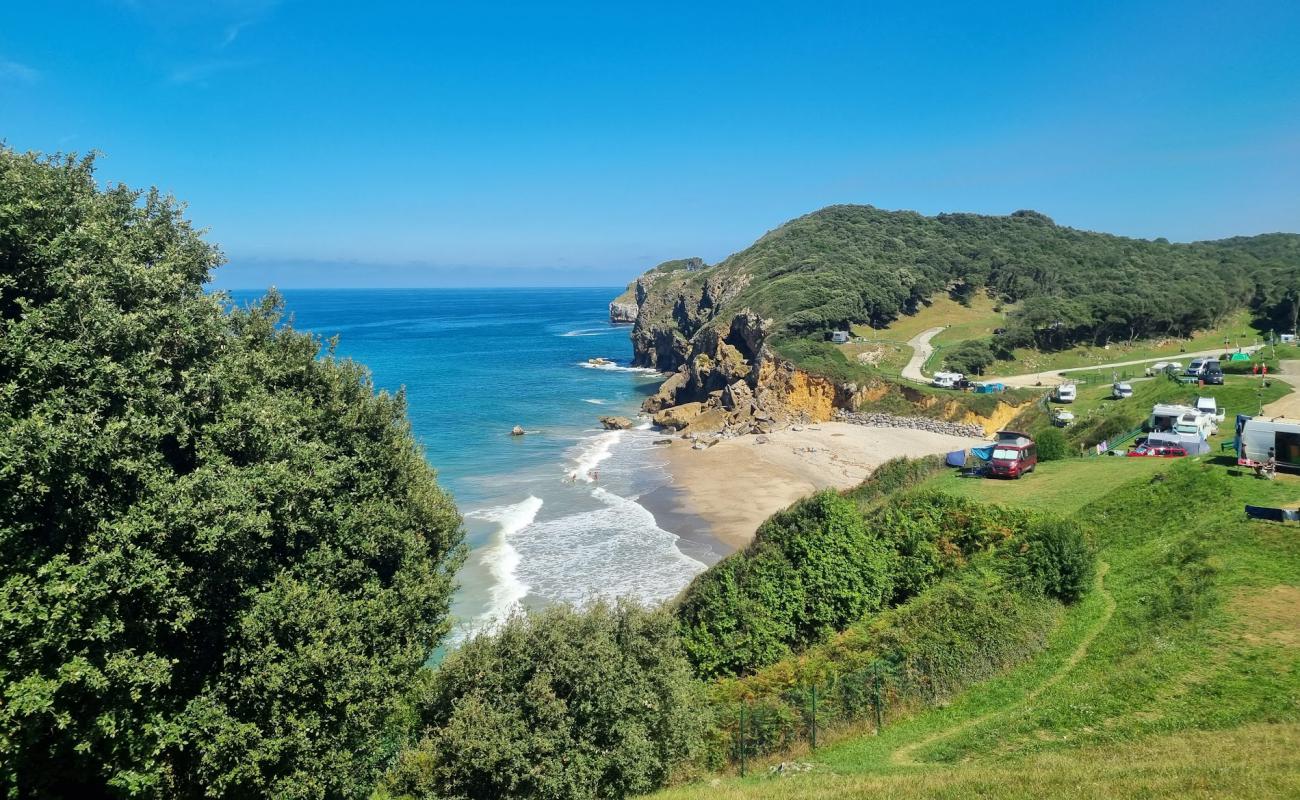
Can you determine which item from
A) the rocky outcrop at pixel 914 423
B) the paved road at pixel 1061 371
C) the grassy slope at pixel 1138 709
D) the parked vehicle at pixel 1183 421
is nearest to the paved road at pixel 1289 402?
the parked vehicle at pixel 1183 421

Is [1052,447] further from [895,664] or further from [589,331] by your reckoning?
[589,331]

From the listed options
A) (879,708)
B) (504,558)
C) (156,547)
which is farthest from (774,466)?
(156,547)

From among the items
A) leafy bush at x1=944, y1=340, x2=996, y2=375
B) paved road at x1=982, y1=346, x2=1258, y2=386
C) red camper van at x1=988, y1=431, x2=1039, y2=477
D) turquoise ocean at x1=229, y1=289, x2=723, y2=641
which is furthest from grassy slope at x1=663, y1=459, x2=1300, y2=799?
leafy bush at x1=944, y1=340, x2=996, y2=375

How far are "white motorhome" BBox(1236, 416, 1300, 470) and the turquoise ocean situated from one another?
19036 mm

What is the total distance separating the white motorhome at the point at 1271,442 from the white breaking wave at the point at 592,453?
36791mm

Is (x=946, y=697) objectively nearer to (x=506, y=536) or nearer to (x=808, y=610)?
(x=808, y=610)

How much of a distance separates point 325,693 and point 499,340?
146 m

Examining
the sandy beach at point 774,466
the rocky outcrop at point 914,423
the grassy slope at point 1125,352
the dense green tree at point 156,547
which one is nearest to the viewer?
the dense green tree at point 156,547

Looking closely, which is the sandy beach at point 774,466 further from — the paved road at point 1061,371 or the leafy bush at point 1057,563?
the leafy bush at point 1057,563

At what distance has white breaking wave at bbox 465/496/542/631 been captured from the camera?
28781 mm

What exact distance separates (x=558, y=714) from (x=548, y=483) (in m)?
38.0

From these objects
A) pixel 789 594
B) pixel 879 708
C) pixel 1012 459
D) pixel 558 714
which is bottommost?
Result: pixel 879 708

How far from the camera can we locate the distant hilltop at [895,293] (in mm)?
69375

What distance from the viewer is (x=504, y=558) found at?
3516 cm
